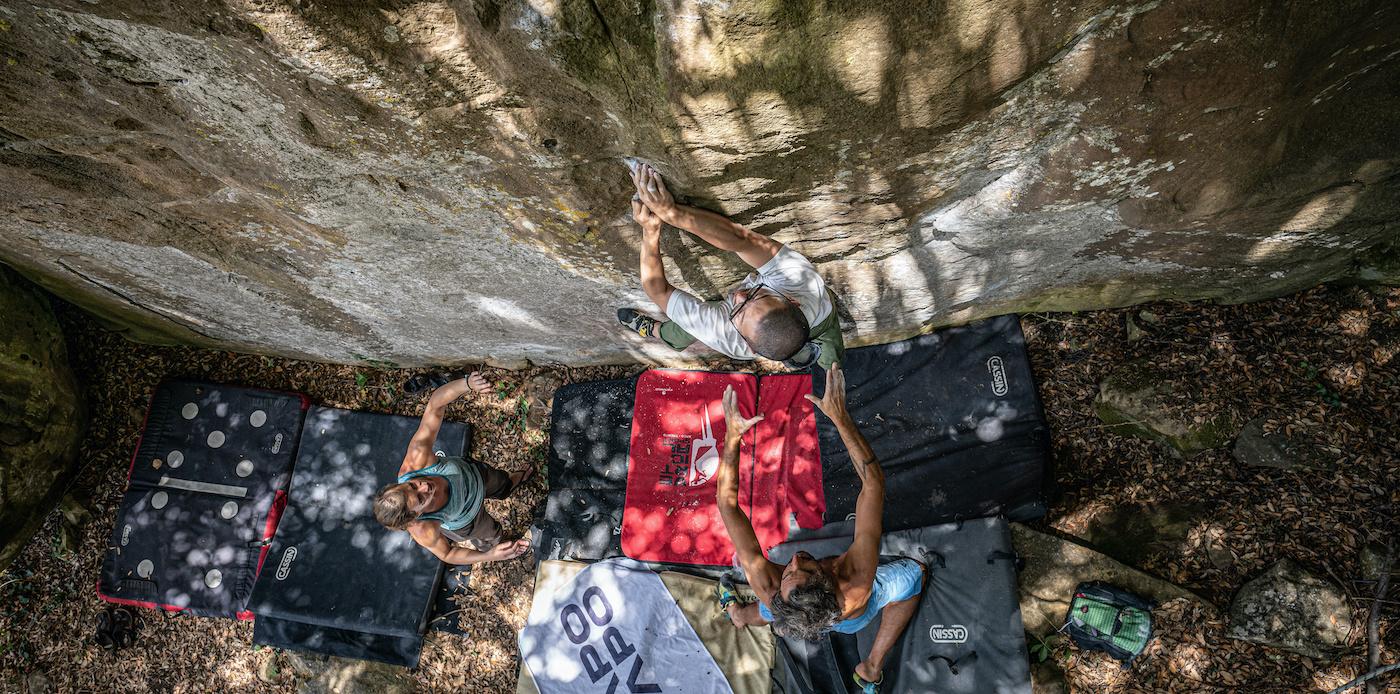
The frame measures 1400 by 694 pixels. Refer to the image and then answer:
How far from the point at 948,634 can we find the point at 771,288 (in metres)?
2.62

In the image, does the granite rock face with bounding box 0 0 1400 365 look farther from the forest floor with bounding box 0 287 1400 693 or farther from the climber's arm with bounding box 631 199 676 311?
the forest floor with bounding box 0 287 1400 693

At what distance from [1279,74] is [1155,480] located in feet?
8.60

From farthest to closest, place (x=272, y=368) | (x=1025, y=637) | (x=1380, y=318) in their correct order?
(x=272, y=368), (x=1025, y=637), (x=1380, y=318)

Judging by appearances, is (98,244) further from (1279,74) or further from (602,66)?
(1279,74)

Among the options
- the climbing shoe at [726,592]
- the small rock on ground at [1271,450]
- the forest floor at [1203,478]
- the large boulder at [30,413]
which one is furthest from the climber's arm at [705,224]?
the large boulder at [30,413]

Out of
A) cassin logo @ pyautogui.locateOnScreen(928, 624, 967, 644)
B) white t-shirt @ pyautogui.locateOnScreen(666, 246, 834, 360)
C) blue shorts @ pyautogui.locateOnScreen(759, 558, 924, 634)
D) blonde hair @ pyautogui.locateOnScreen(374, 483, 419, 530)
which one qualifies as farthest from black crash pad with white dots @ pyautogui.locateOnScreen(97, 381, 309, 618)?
cassin logo @ pyautogui.locateOnScreen(928, 624, 967, 644)

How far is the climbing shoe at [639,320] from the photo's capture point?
462cm

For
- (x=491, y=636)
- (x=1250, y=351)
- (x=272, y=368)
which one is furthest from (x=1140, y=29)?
(x=272, y=368)

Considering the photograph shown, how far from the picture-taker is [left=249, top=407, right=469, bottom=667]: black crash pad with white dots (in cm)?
565

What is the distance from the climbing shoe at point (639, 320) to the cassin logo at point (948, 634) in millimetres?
2745

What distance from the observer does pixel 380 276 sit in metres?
4.52

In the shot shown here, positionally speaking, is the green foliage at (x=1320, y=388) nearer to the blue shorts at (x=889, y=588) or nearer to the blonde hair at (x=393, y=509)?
the blue shorts at (x=889, y=588)

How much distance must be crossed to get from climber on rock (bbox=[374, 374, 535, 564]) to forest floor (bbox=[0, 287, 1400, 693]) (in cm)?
45

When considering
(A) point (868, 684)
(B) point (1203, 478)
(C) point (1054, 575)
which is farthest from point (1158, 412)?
(A) point (868, 684)
